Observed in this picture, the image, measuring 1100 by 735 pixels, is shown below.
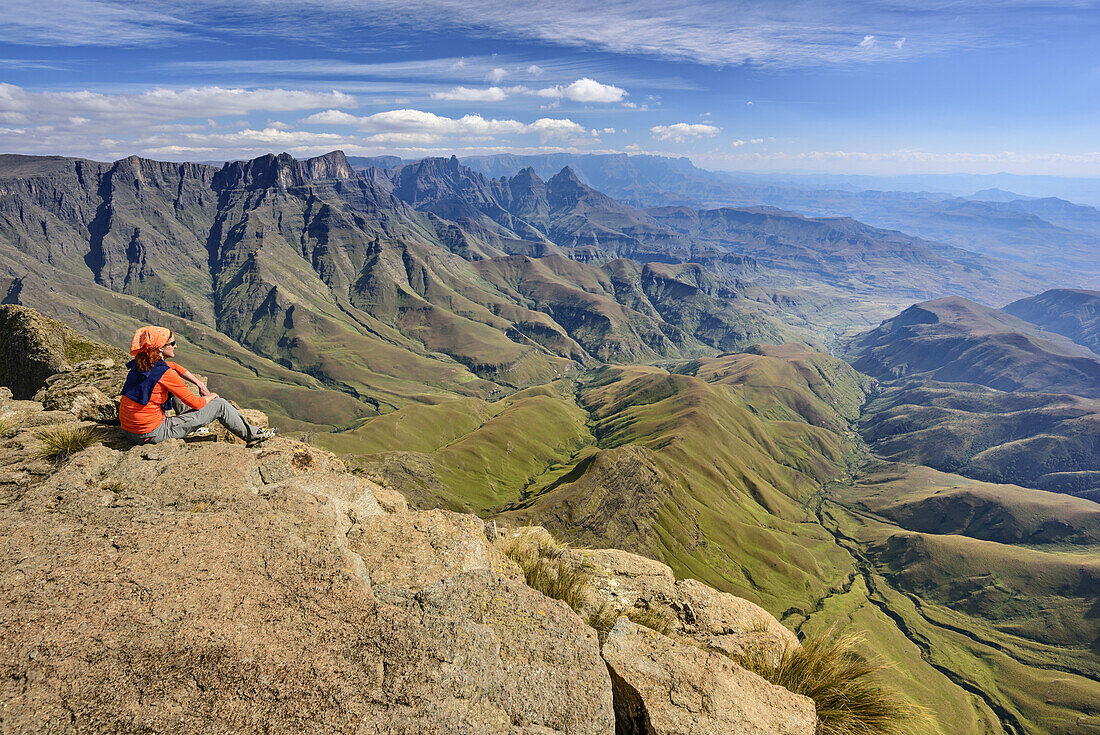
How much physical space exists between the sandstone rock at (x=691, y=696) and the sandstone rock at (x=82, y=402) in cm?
1583

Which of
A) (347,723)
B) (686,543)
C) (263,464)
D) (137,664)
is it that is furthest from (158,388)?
(686,543)

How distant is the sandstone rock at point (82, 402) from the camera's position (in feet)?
47.0

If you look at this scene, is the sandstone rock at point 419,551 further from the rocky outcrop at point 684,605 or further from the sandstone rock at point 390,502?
the rocky outcrop at point 684,605

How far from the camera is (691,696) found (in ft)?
24.3

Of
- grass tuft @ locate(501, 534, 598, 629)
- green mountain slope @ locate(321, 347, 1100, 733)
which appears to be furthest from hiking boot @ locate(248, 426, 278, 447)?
green mountain slope @ locate(321, 347, 1100, 733)

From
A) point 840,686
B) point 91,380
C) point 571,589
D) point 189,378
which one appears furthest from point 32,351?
point 840,686

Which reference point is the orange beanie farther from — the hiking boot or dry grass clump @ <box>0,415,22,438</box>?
dry grass clump @ <box>0,415,22,438</box>

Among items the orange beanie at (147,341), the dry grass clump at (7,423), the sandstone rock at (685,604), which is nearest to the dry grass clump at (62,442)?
the dry grass clump at (7,423)

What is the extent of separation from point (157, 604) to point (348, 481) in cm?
573

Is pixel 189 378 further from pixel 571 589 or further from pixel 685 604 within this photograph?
pixel 685 604

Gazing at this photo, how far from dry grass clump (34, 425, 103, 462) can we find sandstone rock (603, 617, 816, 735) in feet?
41.8

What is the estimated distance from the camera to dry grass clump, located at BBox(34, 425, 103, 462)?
34.3 feet

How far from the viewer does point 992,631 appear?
157875 mm

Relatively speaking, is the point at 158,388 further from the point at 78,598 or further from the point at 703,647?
the point at 703,647
